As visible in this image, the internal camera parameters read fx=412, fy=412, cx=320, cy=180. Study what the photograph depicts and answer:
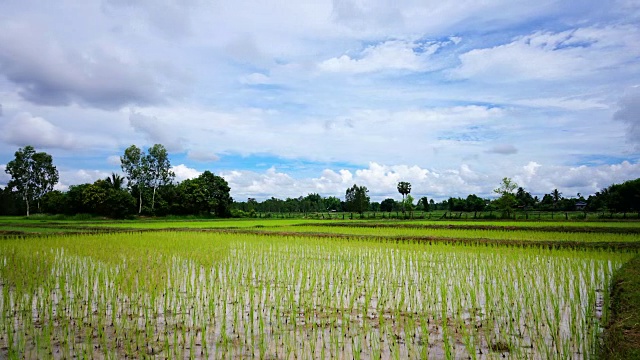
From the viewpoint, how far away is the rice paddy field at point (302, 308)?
4.47 m

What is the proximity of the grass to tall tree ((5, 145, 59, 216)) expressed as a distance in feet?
179

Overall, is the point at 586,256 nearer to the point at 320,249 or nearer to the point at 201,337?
the point at 320,249

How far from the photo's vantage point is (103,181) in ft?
136

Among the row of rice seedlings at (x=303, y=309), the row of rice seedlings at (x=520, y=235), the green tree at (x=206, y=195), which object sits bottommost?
the row of rice seedlings at (x=303, y=309)

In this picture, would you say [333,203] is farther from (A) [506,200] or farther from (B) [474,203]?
(A) [506,200]

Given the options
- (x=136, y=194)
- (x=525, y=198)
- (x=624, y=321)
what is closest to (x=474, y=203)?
(x=525, y=198)

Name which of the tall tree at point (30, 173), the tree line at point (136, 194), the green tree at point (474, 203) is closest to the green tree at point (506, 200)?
the tree line at point (136, 194)

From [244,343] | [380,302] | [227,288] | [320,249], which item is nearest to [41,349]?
[244,343]

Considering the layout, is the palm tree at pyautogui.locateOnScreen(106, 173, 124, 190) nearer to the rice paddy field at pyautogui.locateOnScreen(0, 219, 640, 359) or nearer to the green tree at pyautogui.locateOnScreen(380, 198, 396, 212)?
the rice paddy field at pyautogui.locateOnScreen(0, 219, 640, 359)

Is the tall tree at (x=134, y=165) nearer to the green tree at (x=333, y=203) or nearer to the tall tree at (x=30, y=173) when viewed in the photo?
the tall tree at (x=30, y=173)

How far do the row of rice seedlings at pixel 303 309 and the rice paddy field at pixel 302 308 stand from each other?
0.09ft

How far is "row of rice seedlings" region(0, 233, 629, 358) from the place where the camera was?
4508 millimetres

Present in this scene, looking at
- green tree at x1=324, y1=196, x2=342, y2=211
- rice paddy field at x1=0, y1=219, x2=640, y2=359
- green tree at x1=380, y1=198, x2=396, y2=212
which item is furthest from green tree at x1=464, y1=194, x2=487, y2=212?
rice paddy field at x1=0, y1=219, x2=640, y2=359

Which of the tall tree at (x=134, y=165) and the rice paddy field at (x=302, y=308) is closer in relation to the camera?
the rice paddy field at (x=302, y=308)
